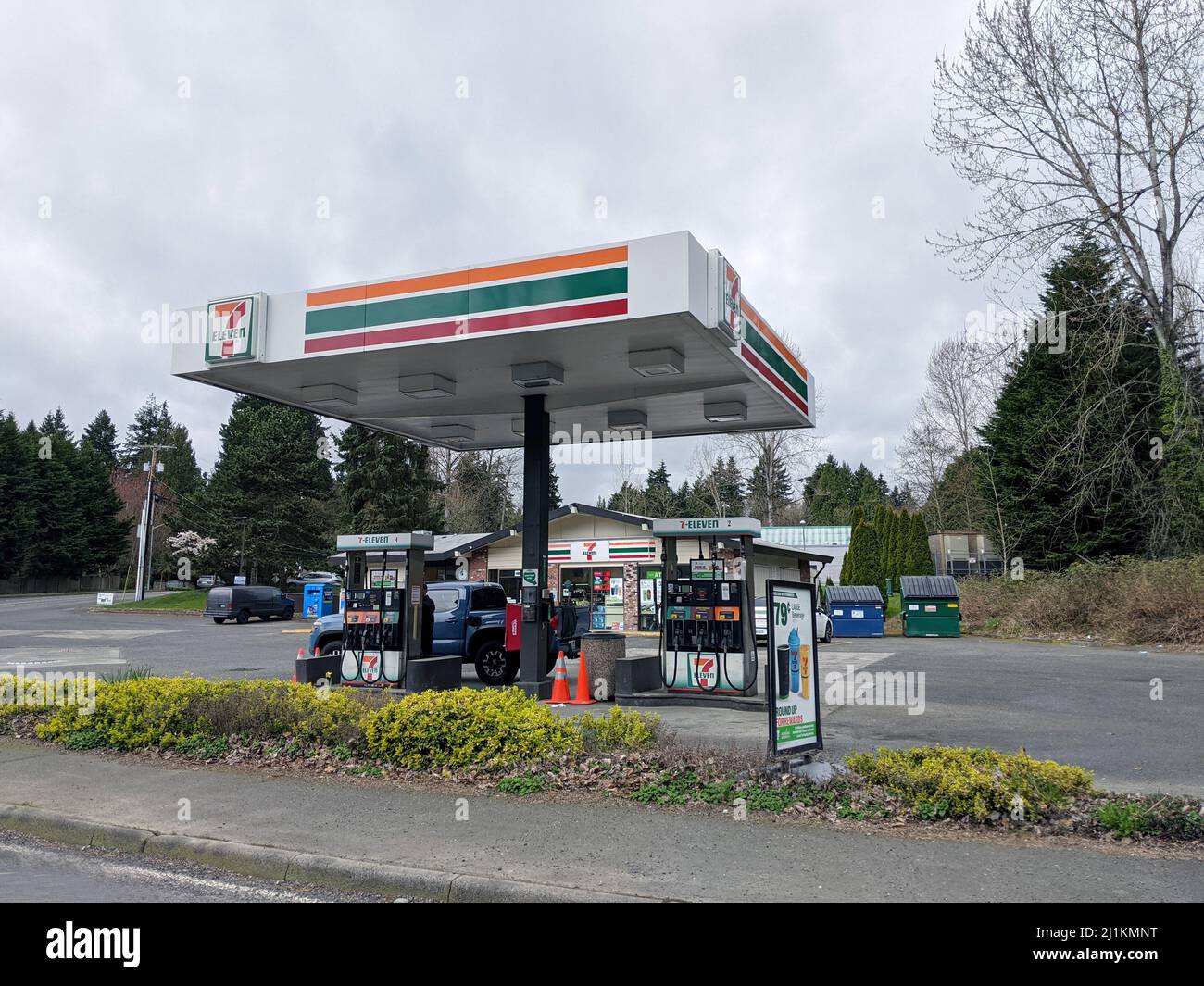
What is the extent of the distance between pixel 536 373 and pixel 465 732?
583cm

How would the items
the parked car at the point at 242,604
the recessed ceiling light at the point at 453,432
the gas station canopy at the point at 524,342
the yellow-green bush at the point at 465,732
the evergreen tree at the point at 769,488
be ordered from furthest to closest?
the evergreen tree at the point at 769,488 < the parked car at the point at 242,604 < the recessed ceiling light at the point at 453,432 < the gas station canopy at the point at 524,342 < the yellow-green bush at the point at 465,732

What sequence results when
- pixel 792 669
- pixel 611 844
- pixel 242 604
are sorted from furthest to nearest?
pixel 242 604 → pixel 792 669 → pixel 611 844

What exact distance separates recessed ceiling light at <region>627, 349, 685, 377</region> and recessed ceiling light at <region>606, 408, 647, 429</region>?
12.7ft

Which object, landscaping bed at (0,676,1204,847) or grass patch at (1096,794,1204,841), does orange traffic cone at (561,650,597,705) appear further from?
grass patch at (1096,794,1204,841)

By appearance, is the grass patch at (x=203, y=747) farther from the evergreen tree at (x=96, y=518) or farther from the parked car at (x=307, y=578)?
the evergreen tree at (x=96, y=518)

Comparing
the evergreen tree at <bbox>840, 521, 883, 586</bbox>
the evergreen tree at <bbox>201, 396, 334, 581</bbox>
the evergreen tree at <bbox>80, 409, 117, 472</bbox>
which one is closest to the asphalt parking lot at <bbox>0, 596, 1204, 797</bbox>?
the evergreen tree at <bbox>840, 521, 883, 586</bbox>

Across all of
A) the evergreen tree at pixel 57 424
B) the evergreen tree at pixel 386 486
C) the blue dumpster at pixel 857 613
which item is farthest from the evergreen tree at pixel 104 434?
the blue dumpster at pixel 857 613

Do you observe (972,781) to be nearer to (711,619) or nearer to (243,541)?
(711,619)

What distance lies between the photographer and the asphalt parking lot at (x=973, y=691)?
9414mm

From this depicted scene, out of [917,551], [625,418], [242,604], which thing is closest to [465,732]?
[625,418]

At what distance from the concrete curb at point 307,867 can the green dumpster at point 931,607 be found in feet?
84.8

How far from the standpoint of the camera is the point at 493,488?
59.4 m

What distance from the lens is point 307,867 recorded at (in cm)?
554
